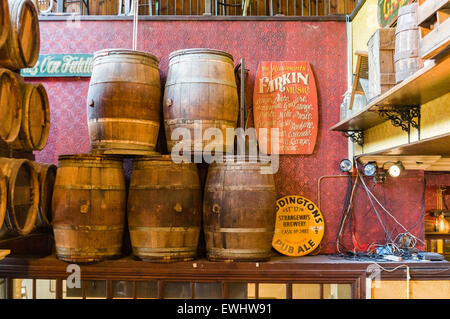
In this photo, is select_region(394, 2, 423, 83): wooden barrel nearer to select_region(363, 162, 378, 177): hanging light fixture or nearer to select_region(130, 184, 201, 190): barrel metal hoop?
select_region(363, 162, 378, 177): hanging light fixture

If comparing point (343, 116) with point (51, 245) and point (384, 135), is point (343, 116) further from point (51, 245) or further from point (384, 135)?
point (51, 245)

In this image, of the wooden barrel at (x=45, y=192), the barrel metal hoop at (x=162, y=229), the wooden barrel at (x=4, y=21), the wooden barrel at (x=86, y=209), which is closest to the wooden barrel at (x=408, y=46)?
the barrel metal hoop at (x=162, y=229)

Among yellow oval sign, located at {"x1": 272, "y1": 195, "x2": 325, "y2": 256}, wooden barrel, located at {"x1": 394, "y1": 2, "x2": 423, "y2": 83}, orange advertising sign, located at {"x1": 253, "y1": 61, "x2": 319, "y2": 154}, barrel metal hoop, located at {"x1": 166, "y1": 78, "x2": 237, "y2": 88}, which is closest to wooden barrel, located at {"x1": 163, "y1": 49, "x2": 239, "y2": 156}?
barrel metal hoop, located at {"x1": 166, "y1": 78, "x2": 237, "y2": 88}

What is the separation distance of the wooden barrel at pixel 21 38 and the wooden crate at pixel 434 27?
106 inches

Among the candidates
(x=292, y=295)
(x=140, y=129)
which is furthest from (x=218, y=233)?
(x=140, y=129)

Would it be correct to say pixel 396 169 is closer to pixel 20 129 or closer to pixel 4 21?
pixel 20 129

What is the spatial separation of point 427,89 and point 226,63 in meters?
1.74

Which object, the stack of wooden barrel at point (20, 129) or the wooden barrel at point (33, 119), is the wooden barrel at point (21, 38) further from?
the wooden barrel at point (33, 119)

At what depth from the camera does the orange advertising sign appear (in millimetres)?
4086

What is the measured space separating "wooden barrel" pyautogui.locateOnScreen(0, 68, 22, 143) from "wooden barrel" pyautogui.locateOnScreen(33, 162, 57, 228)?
0.45 meters

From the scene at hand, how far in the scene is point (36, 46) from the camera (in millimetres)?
3457

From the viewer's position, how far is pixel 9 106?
3033mm

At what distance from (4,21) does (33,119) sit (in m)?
0.84

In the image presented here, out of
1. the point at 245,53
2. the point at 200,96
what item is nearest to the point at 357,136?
the point at 245,53
